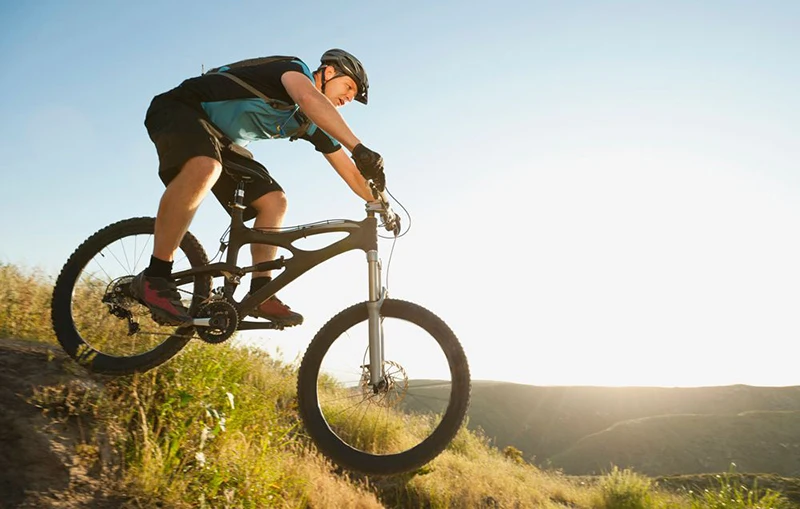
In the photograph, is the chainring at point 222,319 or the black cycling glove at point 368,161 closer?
the black cycling glove at point 368,161

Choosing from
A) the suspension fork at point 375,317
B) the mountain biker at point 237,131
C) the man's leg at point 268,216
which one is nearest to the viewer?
the suspension fork at point 375,317

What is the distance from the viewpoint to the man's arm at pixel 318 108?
328cm

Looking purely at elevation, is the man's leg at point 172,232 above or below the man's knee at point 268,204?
below

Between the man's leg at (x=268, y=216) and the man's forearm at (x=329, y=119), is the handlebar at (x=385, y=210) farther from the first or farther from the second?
the man's leg at (x=268, y=216)

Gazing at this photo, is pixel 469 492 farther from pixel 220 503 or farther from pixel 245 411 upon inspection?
pixel 220 503

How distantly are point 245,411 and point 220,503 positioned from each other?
41.5 inches

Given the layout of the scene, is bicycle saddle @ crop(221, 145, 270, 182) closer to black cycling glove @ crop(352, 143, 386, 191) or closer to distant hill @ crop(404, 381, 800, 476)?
black cycling glove @ crop(352, 143, 386, 191)

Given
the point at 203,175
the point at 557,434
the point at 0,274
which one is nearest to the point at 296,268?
the point at 203,175

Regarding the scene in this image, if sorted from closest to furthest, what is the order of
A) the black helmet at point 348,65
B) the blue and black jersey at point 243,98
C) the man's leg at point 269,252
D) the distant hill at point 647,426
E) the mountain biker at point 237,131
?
the mountain biker at point 237,131 < the blue and black jersey at point 243,98 < the man's leg at point 269,252 < the black helmet at point 348,65 < the distant hill at point 647,426

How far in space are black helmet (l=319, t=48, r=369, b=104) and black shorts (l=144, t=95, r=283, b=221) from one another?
3.29 ft

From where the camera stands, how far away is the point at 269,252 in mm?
3967

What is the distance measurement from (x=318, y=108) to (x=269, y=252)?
4.05 feet

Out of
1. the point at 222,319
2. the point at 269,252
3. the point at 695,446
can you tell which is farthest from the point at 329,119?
the point at 695,446

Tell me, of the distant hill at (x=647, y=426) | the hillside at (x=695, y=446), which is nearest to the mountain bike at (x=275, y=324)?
A: the distant hill at (x=647, y=426)
